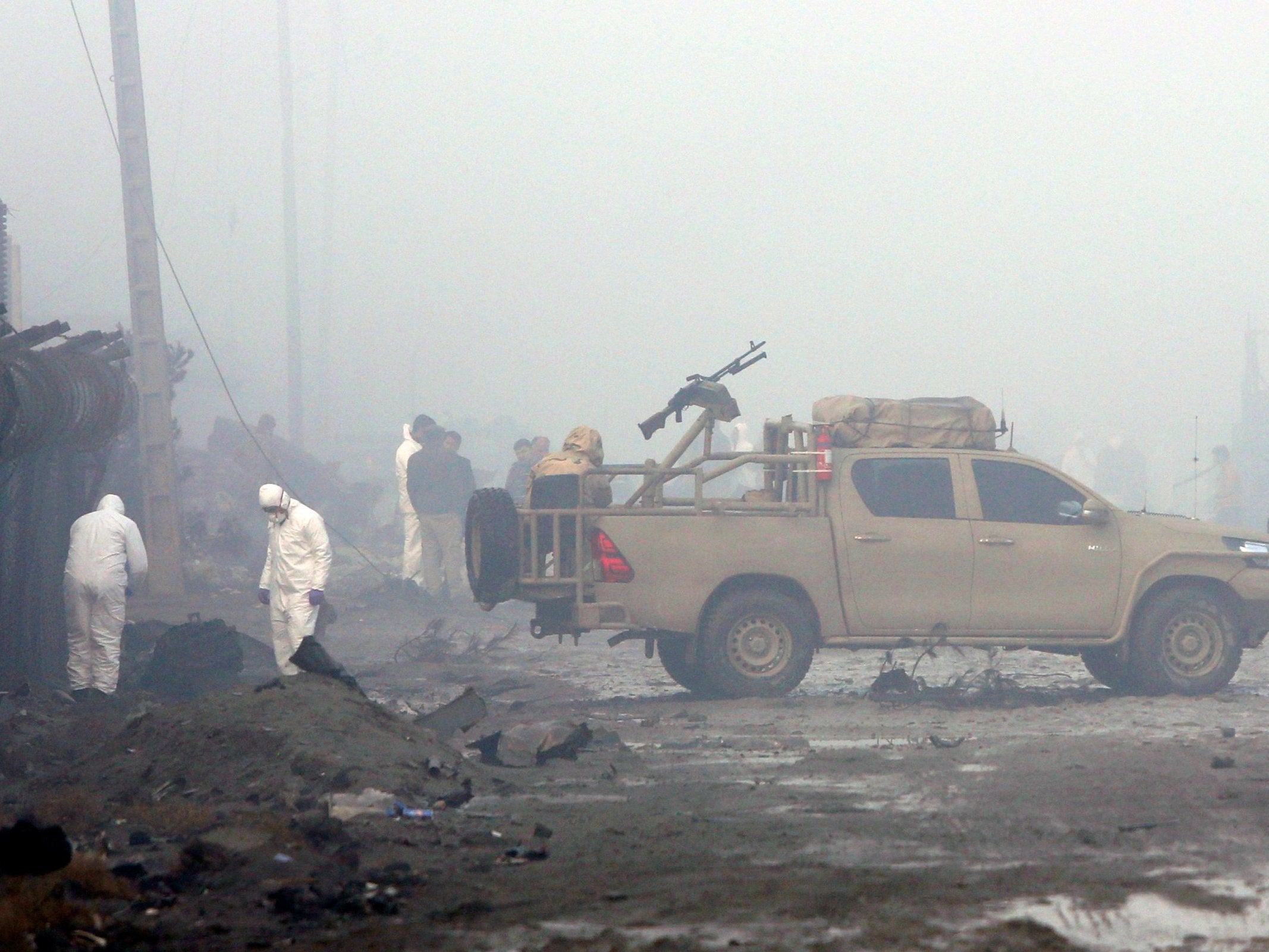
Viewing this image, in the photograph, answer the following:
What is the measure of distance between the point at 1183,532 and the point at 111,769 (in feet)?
25.3

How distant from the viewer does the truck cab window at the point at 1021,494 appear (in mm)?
10797

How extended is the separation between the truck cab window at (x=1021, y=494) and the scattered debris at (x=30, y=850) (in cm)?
767

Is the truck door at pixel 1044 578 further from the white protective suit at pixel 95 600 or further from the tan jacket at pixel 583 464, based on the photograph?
the white protective suit at pixel 95 600

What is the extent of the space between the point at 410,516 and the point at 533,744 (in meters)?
10.6

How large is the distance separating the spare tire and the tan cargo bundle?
262cm

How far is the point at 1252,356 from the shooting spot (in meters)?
31.5

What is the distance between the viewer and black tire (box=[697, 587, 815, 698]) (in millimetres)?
10539

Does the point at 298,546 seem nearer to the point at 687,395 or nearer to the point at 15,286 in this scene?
the point at 687,395

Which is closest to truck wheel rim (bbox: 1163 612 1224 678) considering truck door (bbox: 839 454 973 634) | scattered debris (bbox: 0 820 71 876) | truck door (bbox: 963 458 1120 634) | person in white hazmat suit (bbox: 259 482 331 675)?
truck door (bbox: 963 458 1120 634)

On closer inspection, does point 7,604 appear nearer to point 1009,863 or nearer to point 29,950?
point 29,950

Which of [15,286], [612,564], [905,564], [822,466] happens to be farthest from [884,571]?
[15,286]

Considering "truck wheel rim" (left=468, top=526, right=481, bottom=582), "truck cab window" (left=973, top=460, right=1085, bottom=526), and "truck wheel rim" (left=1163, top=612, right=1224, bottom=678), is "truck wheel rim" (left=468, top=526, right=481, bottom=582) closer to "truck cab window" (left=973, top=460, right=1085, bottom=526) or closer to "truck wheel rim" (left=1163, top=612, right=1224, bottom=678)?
"truck cab window" (left=973, top=460, right=1085, bottom=526)

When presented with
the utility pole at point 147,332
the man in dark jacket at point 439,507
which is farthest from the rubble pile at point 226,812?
the man in dark jacket at point 439,507

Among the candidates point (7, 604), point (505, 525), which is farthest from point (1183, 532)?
point (7, 604)
